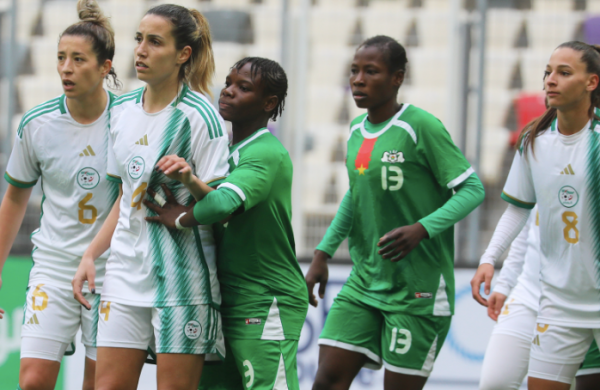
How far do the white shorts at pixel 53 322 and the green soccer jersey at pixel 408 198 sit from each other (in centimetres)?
131

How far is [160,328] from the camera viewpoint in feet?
10.2

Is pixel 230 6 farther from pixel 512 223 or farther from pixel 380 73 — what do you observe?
pixel 512 223

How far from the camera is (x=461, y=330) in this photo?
6188 mm

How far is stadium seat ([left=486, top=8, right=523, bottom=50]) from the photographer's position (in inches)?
277

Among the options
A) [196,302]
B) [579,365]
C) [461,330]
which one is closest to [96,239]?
[196,302]

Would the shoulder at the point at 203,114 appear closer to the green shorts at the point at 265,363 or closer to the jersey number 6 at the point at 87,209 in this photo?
the jersey number 6 at the point at 87,209

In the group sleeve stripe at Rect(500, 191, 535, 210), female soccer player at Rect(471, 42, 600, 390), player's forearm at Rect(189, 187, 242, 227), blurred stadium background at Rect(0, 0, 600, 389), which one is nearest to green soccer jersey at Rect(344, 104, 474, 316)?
sleeve stripe at Rect(500, 191, 535, 210)

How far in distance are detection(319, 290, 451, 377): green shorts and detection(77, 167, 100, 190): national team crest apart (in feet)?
4.26

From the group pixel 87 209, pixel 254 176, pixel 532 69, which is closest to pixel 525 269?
pixel 254 176

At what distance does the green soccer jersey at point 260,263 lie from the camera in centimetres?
333

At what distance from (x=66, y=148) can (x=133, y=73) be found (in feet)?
12.5

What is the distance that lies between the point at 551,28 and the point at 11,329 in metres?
5.17

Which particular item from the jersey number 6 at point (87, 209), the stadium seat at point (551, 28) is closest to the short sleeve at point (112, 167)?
the jersey number 6 at point (87, 209)

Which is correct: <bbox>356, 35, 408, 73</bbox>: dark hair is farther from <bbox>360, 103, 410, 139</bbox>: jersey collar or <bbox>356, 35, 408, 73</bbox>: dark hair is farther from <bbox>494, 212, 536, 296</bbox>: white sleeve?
<bbox>494, 212, 536, 296</bbox>: white sleeve
